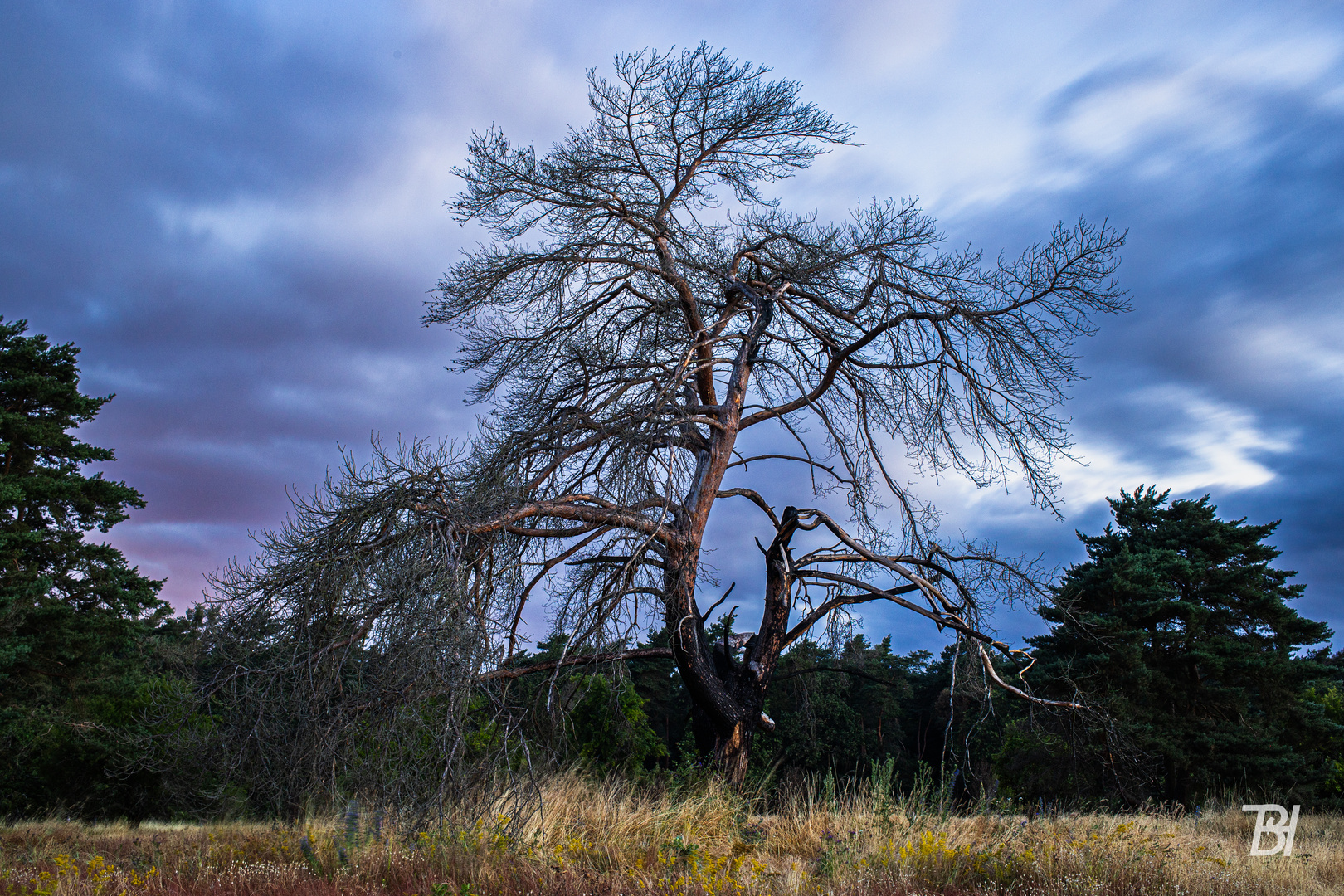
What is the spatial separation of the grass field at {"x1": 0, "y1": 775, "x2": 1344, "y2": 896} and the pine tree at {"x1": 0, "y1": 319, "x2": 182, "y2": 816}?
1293 cm

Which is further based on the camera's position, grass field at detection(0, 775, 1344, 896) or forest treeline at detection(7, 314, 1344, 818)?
forest treeline at detection(7, 314, 1344, 818)

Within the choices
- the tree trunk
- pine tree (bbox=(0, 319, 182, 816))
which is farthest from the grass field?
pine tree (bbox=(0, 319, 182, 816))

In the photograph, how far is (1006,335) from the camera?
9.19 meters

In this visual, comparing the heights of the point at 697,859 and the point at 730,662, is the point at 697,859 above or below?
below

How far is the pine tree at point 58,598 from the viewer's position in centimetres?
1764

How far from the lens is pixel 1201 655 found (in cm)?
1516

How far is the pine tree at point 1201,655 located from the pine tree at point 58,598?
69.0 ft

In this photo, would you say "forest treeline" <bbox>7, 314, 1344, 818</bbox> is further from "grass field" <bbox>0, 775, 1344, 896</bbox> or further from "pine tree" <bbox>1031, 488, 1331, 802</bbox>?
"grass field" <bbox>0, 775, 1344, 896</bbox>

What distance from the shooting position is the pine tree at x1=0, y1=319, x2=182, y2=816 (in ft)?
57.9

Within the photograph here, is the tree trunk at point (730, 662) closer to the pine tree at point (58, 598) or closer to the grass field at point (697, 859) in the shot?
the grass field at point (697, 859)

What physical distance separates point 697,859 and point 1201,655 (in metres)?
14.3

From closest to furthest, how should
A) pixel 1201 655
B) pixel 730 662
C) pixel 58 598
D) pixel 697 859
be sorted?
pixel 697 859 < pixel 730 662 < pixel 1201 655 < pixel 58 598

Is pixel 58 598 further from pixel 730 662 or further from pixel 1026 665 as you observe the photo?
pixel 1026 665

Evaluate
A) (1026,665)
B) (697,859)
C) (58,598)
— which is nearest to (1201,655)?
(1026,665)
